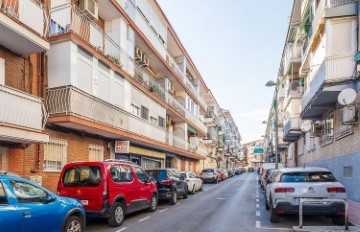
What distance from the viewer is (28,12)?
1087 cm

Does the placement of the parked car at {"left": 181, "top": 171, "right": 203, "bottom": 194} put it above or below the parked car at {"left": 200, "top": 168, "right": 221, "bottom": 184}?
above

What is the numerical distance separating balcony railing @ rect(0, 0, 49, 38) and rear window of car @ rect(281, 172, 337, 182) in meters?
9.22

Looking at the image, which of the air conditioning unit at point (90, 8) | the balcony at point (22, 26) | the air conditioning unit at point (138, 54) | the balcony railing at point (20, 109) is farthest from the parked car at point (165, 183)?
the air conditioning unit at point (138, 54)

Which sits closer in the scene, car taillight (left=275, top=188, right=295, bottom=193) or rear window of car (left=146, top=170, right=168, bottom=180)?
car taillight (left=275, top=188, right=295, bottom=193)

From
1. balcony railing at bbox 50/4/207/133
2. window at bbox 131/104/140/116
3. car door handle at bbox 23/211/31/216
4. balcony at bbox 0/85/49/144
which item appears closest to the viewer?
car door handle at bbox 23/211/31/216

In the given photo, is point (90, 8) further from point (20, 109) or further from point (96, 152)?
point (20, 109)

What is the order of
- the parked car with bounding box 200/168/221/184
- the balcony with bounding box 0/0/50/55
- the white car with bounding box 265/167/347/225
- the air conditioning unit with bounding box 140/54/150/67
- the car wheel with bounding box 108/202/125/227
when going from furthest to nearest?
1. the parked car with bounding box 200/168/221/184
2. the air conditioning unit with bounding box 140/54/150/67
3. the balcony with bounding box 0/0/50/55
4. the car wheel with bounding box 108/202/125/227
5. the white car with bounding box 265/167/347/225

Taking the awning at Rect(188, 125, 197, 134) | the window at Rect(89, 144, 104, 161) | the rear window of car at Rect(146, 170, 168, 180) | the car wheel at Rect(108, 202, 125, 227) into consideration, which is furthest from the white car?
the awning at Rect(188, 125, 197, 134)

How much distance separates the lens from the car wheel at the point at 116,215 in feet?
30.1

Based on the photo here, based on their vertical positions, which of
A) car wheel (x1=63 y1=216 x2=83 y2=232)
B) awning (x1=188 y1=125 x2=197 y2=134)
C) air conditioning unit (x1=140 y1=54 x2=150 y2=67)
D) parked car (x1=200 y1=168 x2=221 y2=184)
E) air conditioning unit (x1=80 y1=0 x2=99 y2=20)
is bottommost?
parked car (x1=200 y1=168 x2=221 y2=184)

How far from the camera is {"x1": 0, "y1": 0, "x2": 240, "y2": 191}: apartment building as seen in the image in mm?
10625

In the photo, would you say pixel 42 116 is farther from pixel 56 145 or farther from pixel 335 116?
pixel 335 116

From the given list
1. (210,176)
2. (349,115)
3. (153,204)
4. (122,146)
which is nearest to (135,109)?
(122,146)

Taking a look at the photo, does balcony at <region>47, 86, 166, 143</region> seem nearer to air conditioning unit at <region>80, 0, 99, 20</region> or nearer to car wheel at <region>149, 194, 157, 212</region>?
car wheel at <region>149, 194, 157, 212</region>
